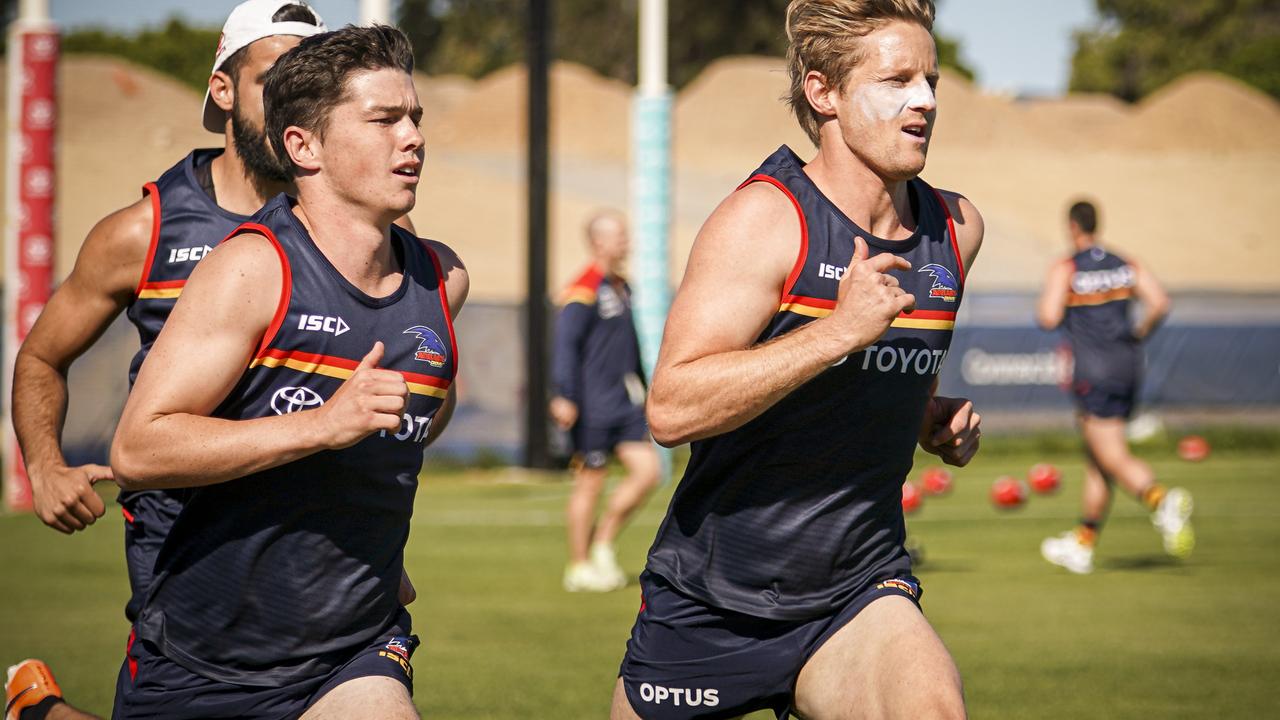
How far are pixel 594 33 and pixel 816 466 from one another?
197ft

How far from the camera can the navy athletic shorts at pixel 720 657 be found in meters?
4.14

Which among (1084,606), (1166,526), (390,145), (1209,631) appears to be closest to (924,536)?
(1166,526)

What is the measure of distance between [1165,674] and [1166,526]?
367cm

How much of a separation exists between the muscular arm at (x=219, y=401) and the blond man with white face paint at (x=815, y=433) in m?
0.80

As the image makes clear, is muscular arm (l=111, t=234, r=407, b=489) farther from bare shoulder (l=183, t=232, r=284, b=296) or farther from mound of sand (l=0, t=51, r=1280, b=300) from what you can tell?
mound of sand (l=0, t=51, r=1280, b=300)

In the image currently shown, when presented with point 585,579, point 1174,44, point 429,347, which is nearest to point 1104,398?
point 585,579

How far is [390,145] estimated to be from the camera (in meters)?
3.79

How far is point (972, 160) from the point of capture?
59000 millimetres

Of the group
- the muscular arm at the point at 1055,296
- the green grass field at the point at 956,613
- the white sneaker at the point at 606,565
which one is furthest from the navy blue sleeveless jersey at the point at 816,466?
the muscular arm at the point at 1055,296

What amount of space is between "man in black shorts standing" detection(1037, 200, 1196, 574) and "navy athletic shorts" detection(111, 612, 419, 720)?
831 cm

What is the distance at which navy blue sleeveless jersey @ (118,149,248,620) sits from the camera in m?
4.61

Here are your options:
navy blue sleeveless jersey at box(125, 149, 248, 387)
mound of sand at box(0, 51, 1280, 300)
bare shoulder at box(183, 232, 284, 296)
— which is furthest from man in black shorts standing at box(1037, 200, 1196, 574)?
mound of sand at box(0, 51, 1280, 300)

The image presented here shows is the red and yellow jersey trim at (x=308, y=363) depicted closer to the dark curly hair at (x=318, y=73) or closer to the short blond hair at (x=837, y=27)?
the dark curly hair at (x=318, y=73)

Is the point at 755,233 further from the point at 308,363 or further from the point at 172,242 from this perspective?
the point at 172,242
